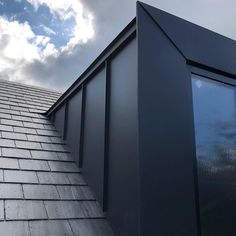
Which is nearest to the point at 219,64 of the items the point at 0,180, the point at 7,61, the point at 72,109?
the point at 72,109

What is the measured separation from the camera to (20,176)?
119 inches

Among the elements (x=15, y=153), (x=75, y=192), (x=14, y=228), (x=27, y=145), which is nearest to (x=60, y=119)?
(x=27, y=145)

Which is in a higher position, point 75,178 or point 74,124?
point 74,124

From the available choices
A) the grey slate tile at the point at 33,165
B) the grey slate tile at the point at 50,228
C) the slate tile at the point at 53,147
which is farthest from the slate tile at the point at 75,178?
the grey slate tile at the point at 50,228

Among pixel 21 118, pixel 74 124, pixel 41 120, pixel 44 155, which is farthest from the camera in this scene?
pixel 41 120

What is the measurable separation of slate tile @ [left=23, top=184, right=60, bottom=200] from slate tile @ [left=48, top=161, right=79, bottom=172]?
475mm

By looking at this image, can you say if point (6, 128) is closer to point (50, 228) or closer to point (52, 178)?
point (52, 178)

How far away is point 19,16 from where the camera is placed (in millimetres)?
7477

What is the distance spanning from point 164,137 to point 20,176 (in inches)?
65.6

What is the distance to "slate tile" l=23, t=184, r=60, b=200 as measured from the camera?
2729mm

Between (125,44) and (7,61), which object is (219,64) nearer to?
(125,44)

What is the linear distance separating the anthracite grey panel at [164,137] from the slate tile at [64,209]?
845mm

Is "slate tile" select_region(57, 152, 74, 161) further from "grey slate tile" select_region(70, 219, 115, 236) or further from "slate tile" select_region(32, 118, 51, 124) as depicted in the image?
"grey slate tile" select_region(70, 219, 115, 236)

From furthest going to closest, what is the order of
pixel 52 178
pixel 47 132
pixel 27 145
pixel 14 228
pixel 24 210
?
pixel 47 132
pixel 27 145
pixel 52 178
pixel 24 210
pixel 14 228
